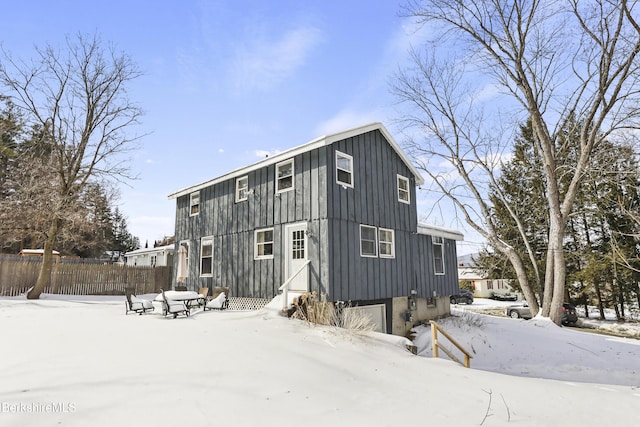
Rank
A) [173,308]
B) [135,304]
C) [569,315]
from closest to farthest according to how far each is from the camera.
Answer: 1. [173,308]
2. [135,304]
3. [569,315]

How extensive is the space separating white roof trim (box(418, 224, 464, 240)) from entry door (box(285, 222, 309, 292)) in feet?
21.1

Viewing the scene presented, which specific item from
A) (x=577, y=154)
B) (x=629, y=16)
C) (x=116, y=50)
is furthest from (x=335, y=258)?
(x=577, y=154)

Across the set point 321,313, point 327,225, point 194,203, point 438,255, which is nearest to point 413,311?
point 438,255

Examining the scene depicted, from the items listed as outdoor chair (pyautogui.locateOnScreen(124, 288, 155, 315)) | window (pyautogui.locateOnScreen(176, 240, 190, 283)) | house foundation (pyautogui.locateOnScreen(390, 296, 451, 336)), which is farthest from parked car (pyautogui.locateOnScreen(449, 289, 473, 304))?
outdoor chair (pyautogui.locateOnScreen(124, 288, 155, 315))

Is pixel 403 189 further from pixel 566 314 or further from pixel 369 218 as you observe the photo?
pixel 566 314

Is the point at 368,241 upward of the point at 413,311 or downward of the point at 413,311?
upward

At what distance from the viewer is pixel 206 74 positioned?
11664mm

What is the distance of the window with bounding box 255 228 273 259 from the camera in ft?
44.0

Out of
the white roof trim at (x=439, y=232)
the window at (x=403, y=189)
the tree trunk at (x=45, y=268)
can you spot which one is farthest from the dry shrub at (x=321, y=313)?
the tree trunk at (x=45, y=268)

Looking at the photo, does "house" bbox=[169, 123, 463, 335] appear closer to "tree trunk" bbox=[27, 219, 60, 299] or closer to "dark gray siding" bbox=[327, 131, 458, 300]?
"dark gray siding" bbox=[327, 131, 458, 300]

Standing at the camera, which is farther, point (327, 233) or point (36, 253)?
point (36, 253)

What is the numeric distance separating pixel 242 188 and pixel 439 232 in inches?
391

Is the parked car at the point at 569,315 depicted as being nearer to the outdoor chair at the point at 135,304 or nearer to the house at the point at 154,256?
the outdoor chair at the point at 135,304

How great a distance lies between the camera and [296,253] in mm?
12617
